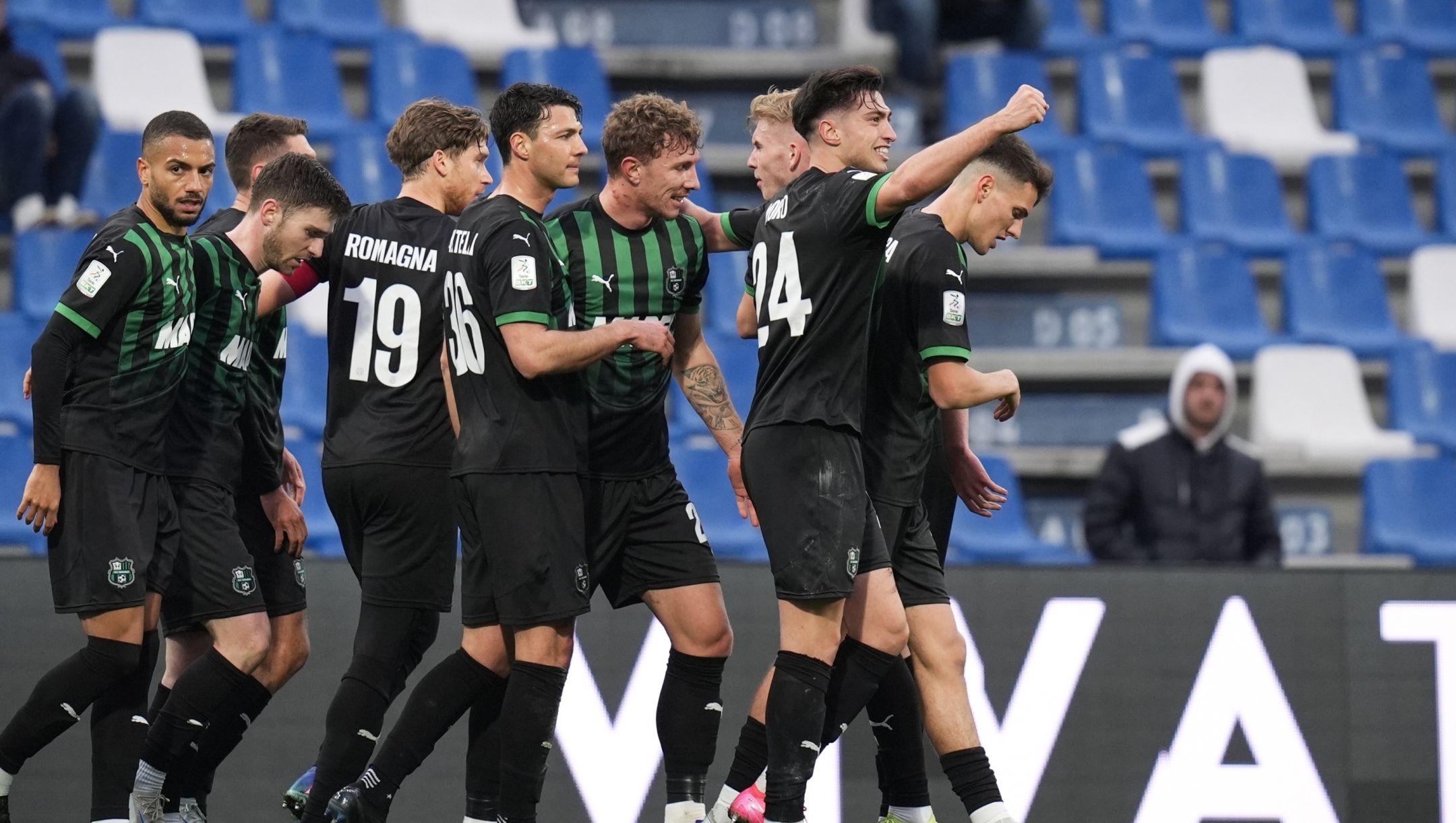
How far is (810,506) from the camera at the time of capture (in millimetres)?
4961

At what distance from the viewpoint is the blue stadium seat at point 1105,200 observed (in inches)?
420

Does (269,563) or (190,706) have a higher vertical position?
(269,563)

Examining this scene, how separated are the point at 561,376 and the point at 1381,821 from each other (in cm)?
387

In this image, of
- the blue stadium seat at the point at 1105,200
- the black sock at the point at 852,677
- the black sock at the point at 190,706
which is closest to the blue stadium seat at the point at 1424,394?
the blue stadium seat at the point at 1105,200

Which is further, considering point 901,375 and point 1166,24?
point 1166,24

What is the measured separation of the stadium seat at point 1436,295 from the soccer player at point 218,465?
744 centimetres

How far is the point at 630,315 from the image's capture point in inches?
210

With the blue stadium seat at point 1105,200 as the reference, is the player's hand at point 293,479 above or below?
below

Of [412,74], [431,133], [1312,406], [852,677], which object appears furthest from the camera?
[412,74]

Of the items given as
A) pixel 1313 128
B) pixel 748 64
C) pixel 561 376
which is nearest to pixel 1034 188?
pixel 561 376

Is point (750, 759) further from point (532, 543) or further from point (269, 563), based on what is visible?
point (269, 563)

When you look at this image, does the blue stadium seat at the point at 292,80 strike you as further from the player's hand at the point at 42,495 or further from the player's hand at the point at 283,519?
the player's hand at the point at 42,495

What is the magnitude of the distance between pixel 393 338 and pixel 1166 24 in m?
8.01

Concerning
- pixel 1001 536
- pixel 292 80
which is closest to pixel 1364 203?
pixel 1001 536
